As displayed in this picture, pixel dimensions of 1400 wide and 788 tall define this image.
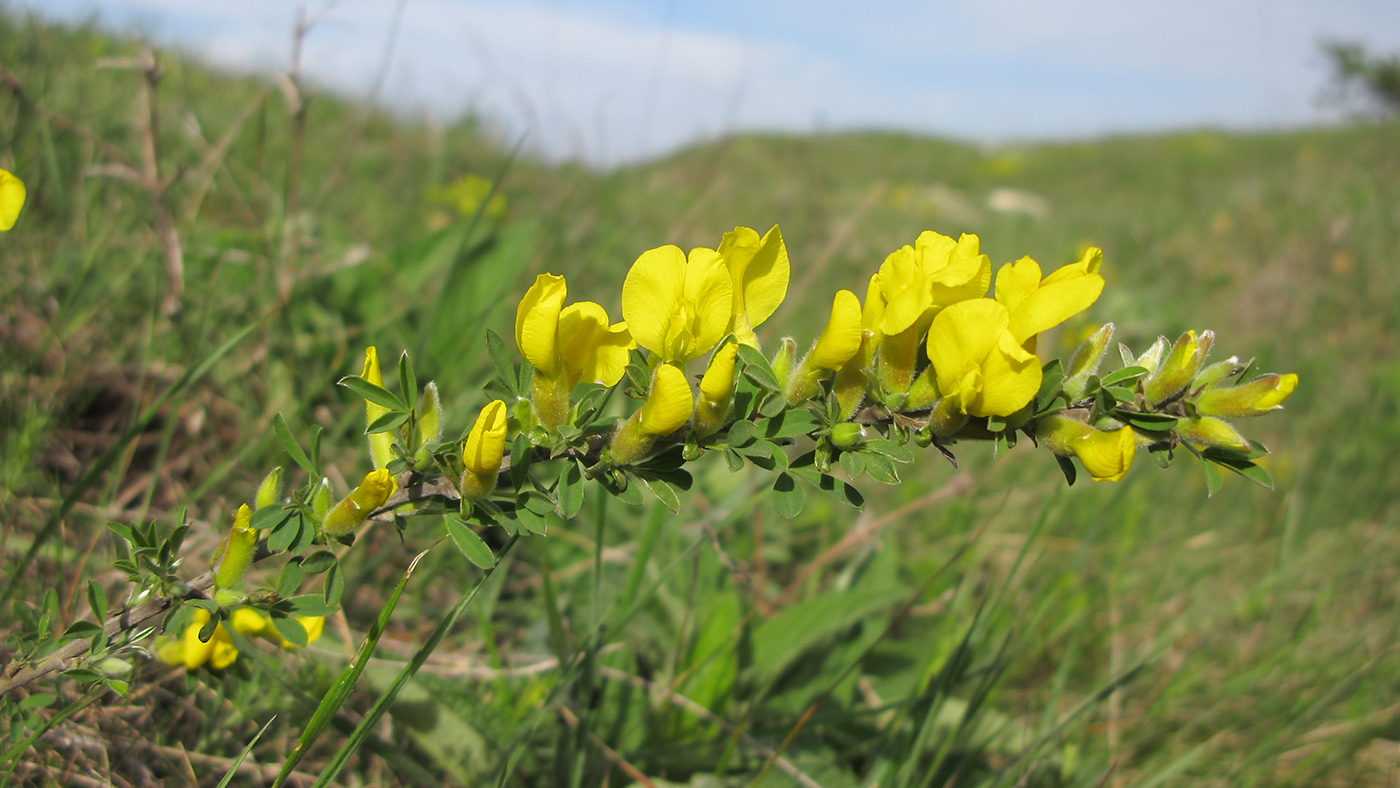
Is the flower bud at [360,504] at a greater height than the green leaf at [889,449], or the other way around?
the green leaf at [889,449]

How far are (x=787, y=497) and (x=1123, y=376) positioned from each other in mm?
382

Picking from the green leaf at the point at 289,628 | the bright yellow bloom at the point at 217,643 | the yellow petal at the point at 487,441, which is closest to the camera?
the yellow petal at the point at 487,441

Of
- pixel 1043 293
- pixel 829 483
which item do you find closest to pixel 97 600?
pixel 829 483

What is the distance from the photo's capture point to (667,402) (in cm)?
83

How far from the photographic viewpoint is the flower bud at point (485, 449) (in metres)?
0.80

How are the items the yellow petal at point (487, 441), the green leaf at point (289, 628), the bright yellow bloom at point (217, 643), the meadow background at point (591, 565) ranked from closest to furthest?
the yellow petal at point (487, 441) < the green leaf at point (289, 628) < the bright yellow bloom at point (217, 643) < the meadow background at point (591, 565)

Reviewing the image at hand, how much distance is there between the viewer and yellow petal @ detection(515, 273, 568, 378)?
2.86 ft

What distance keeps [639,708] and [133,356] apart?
5.43ft

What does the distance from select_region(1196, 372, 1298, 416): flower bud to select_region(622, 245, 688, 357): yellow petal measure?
1.94 ft

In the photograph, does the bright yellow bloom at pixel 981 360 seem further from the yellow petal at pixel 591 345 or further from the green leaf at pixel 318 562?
the green leaf at pixel 318 562

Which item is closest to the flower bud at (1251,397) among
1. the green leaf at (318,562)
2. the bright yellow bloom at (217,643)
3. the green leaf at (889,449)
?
the green leaf at (889,449)

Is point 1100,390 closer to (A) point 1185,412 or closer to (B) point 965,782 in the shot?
(A) point 1185,412

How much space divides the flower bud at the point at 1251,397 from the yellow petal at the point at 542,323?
27.9 inches

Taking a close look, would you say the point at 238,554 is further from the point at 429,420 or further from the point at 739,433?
the point at 739,433
